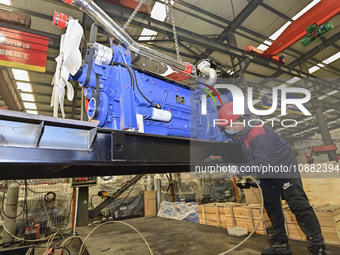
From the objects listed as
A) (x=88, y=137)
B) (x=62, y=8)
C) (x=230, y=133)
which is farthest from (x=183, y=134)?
(x=62, y=8)

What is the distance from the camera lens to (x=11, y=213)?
4.75 meters

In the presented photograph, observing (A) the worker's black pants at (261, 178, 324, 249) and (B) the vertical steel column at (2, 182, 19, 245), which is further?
(B) the vertical steel column at (2, 182, 19, 245)

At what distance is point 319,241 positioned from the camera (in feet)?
6.50

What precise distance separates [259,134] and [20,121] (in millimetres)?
2253

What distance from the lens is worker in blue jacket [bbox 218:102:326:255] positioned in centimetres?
215

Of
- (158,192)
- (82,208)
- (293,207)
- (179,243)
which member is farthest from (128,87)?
(158,192)

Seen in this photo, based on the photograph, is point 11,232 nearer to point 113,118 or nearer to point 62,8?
point 113,118

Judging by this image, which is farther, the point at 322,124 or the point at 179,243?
the point at 322,124

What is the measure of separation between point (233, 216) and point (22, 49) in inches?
218

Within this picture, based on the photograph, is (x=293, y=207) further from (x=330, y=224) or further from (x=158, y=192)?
(x=158, y=192)

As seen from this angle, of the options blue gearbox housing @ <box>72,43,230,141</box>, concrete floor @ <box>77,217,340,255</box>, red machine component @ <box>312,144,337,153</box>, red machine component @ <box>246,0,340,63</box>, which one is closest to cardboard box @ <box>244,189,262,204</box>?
concrete floor @ <box>77,217,340,255</box>

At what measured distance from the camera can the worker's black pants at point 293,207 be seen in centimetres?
202

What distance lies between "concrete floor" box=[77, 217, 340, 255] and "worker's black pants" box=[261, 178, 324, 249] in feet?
1.31

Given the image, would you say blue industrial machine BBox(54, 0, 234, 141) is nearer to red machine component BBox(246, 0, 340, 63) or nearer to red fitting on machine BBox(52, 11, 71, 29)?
red fitting on machine BBox(52, 11, 71, 29)
